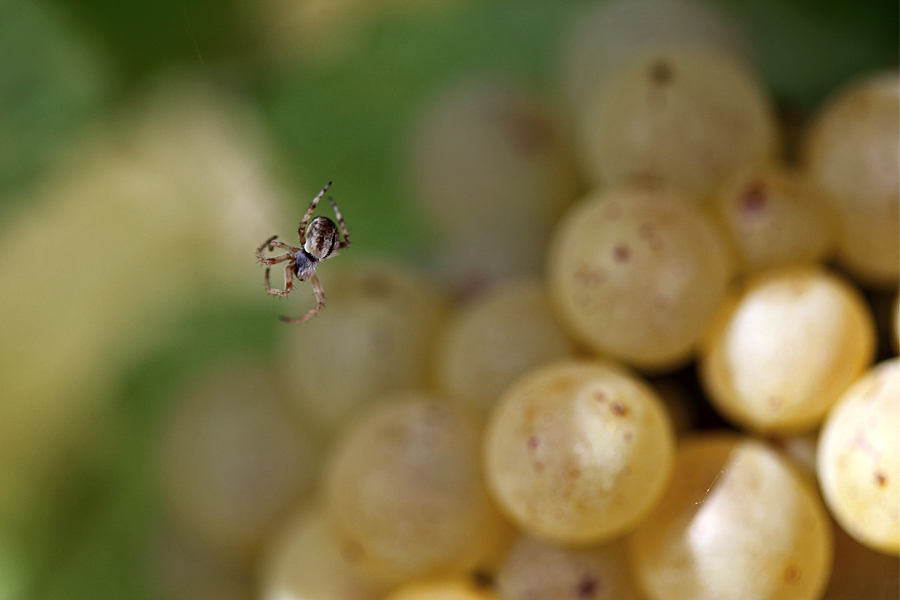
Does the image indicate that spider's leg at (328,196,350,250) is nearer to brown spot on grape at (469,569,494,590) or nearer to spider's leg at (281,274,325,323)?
spider's leg at (281,274,325,323)

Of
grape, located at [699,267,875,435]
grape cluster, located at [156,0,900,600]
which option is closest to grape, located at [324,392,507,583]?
grape cluster, located at [156,0,900,600]

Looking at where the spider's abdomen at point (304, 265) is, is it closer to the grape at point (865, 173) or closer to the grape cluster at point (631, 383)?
the grape cluster at point (631, 383)

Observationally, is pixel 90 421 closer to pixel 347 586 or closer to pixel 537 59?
pixel 347 586

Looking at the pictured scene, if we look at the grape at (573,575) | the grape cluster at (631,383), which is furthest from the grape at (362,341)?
the grape at (573,575)

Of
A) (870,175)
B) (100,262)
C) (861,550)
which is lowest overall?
(861,550)

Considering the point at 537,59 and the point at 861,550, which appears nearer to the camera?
the point at 861,550

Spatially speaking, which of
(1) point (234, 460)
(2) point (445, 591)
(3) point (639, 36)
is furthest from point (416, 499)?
(3) point (639, 36)

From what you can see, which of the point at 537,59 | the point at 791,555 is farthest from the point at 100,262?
the point at 791,555
